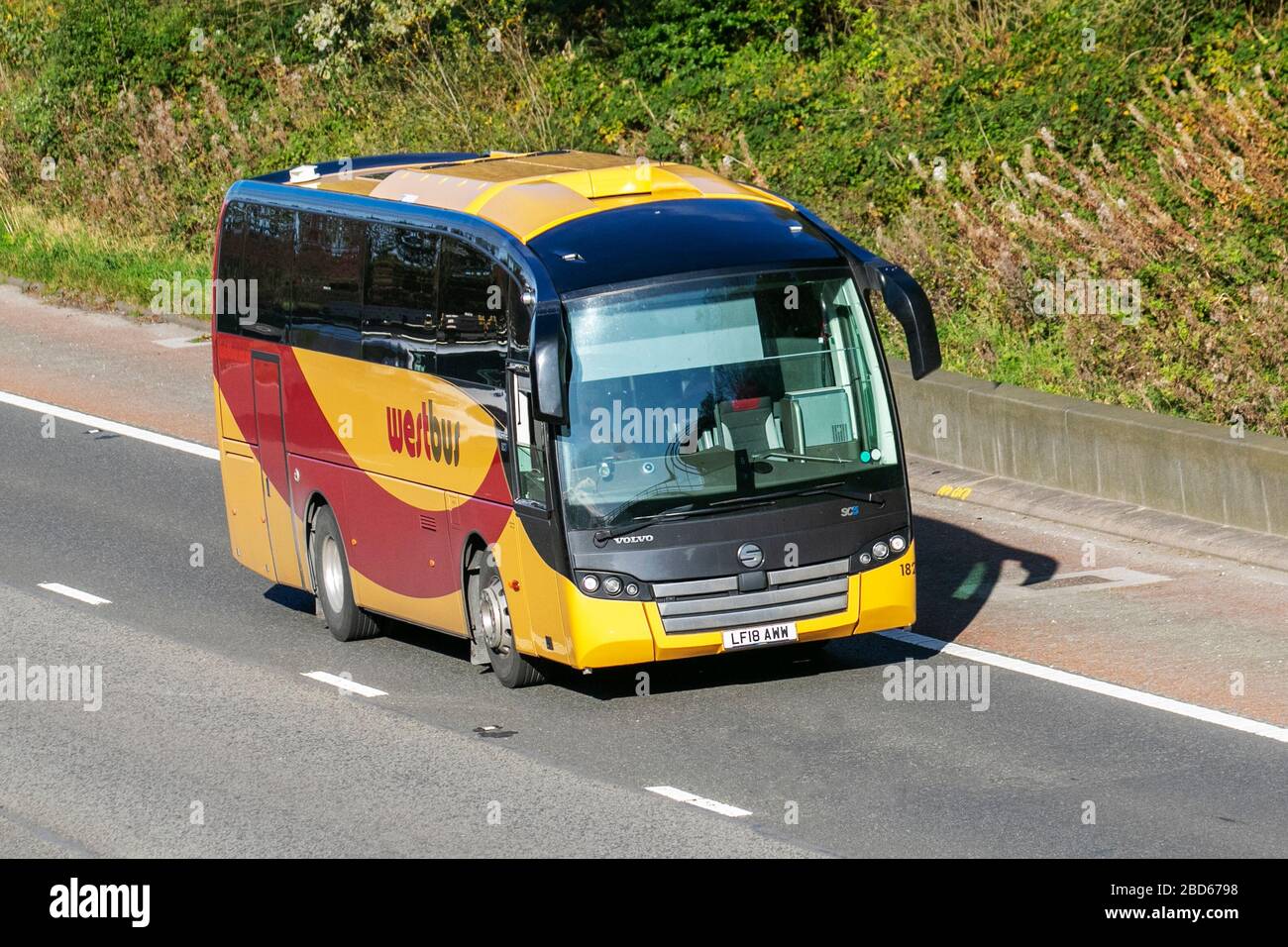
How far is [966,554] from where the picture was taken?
16109mm

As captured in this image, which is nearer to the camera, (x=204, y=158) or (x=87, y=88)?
(x=204, y=158)

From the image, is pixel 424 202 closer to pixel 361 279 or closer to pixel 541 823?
pixel 361 279

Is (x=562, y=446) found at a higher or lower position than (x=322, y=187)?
lower

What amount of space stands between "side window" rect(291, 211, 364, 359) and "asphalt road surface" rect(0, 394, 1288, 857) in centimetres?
206

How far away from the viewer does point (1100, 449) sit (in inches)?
665

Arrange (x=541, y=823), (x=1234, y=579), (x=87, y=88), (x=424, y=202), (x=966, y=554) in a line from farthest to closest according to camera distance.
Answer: (x=87, y=88) → (x=966, y=554) → (x=1234, y=579) → (x=424, y=202) → (x=541, y=823)

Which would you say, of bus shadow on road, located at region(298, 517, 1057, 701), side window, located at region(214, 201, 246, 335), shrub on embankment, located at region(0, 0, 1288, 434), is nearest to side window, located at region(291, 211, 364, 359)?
side window, located at region(214, 201, 246, 335)

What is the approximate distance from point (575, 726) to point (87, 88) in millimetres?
25110

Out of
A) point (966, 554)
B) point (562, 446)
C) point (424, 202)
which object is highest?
point (424, 202)

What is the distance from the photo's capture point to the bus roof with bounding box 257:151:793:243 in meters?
13.0

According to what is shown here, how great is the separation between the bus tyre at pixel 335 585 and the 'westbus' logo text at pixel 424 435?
1.30 m

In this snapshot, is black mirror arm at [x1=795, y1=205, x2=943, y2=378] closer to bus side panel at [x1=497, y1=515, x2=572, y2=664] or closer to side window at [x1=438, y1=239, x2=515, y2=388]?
side window at [x1=438, y1=239, x2=515, y2=388]

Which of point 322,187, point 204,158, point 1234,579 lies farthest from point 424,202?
point 204,158
